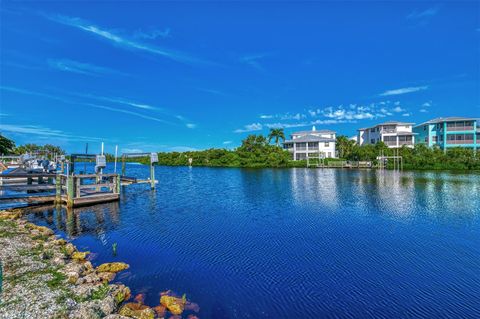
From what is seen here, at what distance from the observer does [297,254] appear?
10422mm

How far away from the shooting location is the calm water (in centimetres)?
710

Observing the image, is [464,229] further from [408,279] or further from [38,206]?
[38,206]

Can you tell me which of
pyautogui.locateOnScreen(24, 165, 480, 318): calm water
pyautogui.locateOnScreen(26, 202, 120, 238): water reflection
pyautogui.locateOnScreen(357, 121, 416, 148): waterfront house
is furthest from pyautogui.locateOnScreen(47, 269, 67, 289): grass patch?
pyautogui.locateOnScreen(357, 121, 416, 148): waterfront house

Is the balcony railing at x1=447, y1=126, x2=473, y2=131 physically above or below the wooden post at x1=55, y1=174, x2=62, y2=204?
above

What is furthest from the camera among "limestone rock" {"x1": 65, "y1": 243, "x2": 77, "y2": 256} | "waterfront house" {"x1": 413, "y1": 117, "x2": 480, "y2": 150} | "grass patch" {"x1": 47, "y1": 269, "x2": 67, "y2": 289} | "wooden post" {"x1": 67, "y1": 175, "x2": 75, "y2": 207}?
"waterfront house" {"x1": 413, "y1": 117, "x2": 480, "y2": 150}

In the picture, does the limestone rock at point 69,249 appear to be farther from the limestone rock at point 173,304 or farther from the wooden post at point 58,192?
the wooden post at point 58,192

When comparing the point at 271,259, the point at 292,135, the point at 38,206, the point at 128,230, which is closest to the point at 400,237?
the point at 271,259

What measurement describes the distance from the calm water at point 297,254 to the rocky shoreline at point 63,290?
1.97ft

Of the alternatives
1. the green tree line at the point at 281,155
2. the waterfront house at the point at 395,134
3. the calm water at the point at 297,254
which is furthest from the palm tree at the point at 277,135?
the calm water at the point at 297,254

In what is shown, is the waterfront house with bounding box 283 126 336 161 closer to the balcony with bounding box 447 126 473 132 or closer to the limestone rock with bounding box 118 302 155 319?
the balcony with bounding box 447 126 473 132

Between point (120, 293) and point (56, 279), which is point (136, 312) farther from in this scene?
point (56, 279)

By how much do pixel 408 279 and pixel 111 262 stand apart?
1029 centimetres

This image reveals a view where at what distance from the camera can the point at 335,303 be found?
23.1 feet

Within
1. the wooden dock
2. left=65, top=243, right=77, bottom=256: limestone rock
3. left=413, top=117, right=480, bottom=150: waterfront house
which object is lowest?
left=65, top=243, right=77, bottom=256: limestone rock
